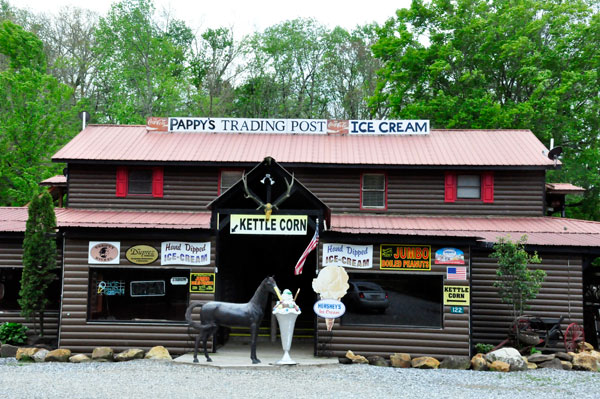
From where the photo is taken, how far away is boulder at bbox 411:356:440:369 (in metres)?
14.6

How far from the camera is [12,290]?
1792 centimetres

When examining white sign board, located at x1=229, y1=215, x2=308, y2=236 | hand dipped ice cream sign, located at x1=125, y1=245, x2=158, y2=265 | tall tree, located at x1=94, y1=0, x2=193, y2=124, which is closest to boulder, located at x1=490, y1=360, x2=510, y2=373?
white sign board, located at x1=229, y1=215, x2=308, y2=236

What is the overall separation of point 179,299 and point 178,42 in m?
32.9

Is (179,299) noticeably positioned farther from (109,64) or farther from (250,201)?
(109,64)

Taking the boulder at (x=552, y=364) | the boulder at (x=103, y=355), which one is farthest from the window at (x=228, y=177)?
the boulder at (x=552, y=364)

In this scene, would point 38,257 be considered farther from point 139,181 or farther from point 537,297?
Answer: point 537,297

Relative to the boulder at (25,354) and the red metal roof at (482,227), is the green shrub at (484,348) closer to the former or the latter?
the red metal roof at (482,227)

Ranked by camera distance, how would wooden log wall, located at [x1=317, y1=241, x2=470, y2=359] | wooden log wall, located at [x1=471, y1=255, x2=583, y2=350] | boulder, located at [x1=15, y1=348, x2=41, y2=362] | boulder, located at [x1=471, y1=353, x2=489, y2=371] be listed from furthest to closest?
wooden log wall, located at [x1=471, y1=255, x2=583, y2=350], wooden log wall, located at [x1=317, y1=241, x2=470, y2=359], boulder, located at [x1=15, y1=348, x2=41, y2=362], boulder, located at [x1=471, y1=353, x2=489, y2=371]

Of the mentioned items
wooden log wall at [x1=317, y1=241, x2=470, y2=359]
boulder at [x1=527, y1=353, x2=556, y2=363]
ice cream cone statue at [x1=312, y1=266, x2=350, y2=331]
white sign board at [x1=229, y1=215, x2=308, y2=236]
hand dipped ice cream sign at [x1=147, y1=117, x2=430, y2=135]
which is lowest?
boulder at [x1=527, y1=353, x2=556, y2=363]

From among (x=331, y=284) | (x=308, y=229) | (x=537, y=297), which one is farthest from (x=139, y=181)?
(x=537, y=297)

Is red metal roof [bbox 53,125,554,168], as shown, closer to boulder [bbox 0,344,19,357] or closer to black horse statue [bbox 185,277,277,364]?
black horse statue [bbox 185,277,277,364]

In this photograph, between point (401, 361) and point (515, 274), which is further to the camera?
point (515, 274)

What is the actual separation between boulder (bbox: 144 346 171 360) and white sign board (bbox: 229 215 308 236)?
11.9ft

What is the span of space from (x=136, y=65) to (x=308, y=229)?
92.4ft
